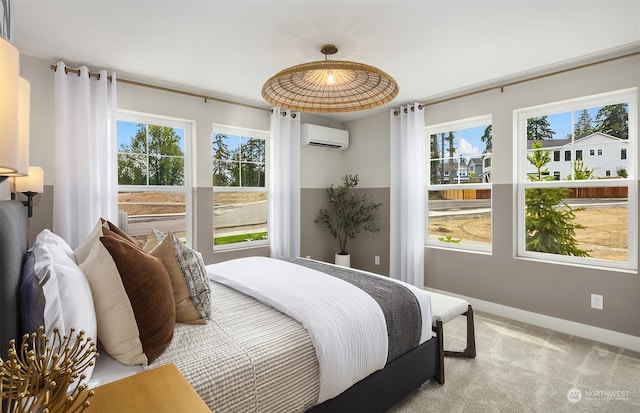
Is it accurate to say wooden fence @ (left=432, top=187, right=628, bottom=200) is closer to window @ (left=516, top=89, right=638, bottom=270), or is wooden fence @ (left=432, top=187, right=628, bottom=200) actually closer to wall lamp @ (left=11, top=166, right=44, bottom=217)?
window @ (left=516, top=89, right=638, bottom=270)

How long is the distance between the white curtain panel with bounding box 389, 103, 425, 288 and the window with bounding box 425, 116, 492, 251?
20 centimetres

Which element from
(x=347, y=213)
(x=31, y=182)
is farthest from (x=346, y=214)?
(x=31, y=182)

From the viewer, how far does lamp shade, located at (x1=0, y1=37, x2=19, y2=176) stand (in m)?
0.54

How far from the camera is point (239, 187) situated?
416 centimetres

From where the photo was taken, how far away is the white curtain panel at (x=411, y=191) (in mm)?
4102

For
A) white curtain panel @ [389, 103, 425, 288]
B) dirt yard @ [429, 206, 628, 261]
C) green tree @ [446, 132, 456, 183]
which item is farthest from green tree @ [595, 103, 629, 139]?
white curtain panel @ [389, 103, 425, 288]

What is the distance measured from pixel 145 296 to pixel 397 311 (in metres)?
1.33

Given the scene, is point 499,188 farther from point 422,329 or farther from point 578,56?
point 422,329

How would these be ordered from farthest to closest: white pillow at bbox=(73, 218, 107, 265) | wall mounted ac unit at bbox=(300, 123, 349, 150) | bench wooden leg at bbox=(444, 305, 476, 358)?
wall mounted ac unit at bbox=(300, 123, 349, 150) < bench wooden leg at bbox=(444, 305, 476, 358) < white pillow at bbox=(73, 218, 107, 265)

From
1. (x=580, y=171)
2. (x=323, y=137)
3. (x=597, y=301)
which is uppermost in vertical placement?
(x=323, y=137)

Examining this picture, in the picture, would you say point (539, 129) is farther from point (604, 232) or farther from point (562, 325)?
point (562, 325)

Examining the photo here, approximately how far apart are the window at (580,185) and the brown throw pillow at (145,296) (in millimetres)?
3414

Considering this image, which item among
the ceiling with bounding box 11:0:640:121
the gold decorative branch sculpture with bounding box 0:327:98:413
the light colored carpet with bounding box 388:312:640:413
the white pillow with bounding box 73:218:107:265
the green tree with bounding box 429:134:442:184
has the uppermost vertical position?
the ceiling with bounding box 11:0:640:121

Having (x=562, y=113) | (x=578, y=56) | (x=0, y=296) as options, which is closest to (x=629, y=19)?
(x=578, y=56)
